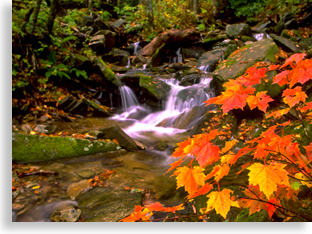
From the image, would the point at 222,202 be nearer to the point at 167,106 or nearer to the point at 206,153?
the point at 206,153

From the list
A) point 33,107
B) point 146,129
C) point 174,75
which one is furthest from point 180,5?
point 33,107

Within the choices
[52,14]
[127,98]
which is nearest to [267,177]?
[127,98]

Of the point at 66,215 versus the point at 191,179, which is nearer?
the point at 191,179

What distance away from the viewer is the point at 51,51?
793 centimetres

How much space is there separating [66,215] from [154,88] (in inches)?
294

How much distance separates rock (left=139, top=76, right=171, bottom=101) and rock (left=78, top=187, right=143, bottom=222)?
20.9 feet

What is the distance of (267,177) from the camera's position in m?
1.06

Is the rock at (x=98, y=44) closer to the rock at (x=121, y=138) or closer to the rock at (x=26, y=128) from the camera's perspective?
the rock at (x=26, y=128)

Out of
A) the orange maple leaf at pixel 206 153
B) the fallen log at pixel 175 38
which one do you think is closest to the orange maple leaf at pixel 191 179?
the orange maple leaf at pixel 206 153

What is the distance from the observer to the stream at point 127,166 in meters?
3.09

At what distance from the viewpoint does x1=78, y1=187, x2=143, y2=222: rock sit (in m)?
2.71

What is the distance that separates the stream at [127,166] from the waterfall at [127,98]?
908 mm
